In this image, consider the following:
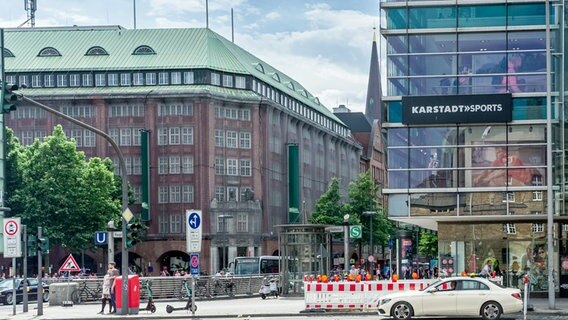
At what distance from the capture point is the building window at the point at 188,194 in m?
102

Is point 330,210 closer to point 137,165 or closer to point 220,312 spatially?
point 137,165

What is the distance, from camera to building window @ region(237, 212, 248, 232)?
4060 inches

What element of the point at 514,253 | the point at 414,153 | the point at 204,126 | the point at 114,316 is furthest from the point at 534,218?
the point at 204,126

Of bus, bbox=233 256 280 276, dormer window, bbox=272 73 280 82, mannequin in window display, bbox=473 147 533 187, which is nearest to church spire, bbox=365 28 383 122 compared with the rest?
dormer window, bbox=272 73 280 82

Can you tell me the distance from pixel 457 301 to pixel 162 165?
72180 millimetres

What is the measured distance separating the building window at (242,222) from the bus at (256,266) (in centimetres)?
2779

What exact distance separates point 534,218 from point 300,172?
7255cm

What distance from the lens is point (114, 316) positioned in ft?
127

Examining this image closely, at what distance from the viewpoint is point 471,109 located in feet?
143

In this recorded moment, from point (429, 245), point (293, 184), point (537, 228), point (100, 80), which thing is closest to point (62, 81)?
point (100, 80)

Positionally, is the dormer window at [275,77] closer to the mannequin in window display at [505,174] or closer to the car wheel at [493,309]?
the mannequin in window display at [505,174]

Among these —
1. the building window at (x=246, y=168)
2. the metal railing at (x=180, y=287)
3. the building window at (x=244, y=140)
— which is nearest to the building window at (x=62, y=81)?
the building window at (x=244, y=140)

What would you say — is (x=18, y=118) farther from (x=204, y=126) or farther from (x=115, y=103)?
(x=204, y=126)

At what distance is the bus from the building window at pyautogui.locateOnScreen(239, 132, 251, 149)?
31163 mm
